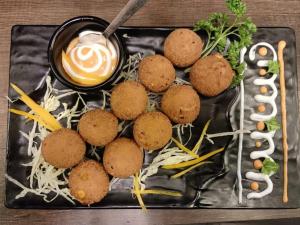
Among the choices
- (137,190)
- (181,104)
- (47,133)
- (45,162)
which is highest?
(181,104)

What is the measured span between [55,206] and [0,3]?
86 centimetres

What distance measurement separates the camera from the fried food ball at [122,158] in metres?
1.33

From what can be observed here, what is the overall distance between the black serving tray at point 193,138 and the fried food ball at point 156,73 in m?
0.10

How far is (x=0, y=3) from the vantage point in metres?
1.59

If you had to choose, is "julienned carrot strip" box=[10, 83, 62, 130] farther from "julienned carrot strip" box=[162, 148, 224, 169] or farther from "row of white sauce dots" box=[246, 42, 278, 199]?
"row of white sauce dots" box=[246, 42, 278, 199]

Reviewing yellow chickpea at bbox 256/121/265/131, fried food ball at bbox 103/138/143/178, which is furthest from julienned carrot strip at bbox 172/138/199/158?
yellow chickpea at bbox 256/121/265/131

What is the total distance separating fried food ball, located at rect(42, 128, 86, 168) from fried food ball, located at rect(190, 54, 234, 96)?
483 millimetres

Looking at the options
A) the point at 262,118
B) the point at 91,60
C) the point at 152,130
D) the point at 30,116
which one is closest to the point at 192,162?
the point at 152,130

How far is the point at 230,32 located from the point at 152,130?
1.64 ft

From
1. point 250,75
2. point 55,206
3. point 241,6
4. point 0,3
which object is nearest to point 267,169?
point 250,75

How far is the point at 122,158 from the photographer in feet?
4.36

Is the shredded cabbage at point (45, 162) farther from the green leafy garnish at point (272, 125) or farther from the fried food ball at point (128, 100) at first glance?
the green leafy garnish at point (272, 125)

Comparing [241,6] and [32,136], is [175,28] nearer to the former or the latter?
[241,6]

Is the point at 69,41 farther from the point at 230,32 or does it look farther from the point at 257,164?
the point at 257,164
